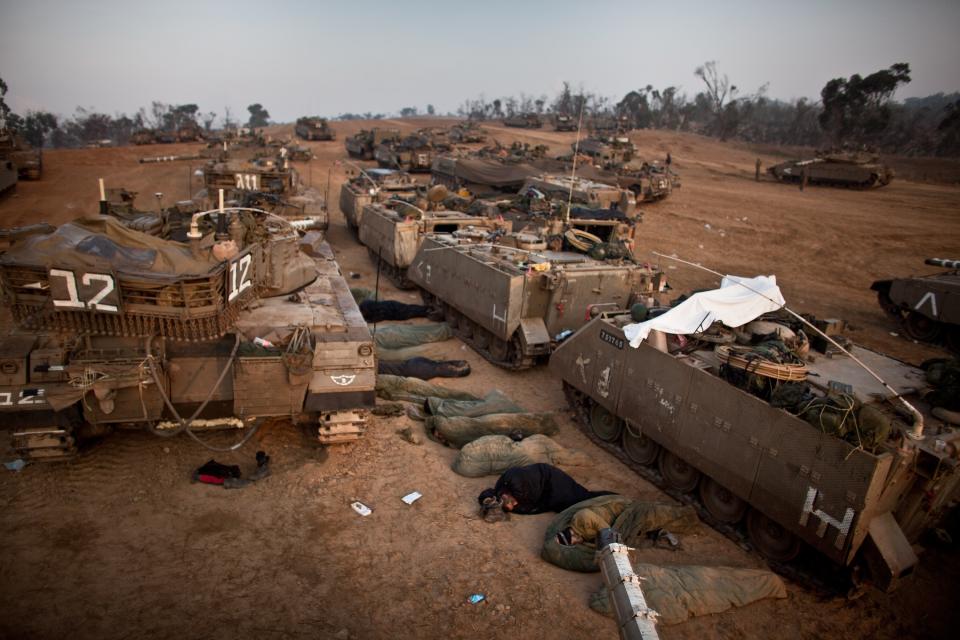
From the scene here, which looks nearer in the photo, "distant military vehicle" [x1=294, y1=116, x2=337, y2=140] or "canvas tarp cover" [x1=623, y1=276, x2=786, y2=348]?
"canvas tarp cover" [x1=623, y1=276, x2=786, y2=348]

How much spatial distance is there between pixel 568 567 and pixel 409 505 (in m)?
1.84

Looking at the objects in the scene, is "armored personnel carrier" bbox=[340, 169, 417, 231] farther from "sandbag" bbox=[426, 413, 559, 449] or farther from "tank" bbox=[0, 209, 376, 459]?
"tank" bbox=[0, 209, 376, 459]

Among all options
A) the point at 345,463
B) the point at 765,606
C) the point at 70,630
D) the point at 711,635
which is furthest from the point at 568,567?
the point at 70,630

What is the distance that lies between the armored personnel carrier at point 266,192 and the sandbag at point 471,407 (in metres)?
4.41

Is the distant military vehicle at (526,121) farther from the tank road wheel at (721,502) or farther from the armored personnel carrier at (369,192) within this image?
the tank road wheel at (721,502)

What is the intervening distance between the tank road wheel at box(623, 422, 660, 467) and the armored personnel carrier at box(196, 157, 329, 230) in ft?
21.9

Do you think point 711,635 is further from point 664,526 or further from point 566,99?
point 566,99

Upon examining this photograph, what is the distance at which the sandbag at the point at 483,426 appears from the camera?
8.10 m

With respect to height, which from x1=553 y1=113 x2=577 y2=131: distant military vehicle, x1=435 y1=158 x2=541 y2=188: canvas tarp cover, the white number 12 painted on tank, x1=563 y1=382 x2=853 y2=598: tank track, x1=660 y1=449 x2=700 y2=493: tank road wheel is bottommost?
x1=563 y1=382 x2=853 y2=598: tank track

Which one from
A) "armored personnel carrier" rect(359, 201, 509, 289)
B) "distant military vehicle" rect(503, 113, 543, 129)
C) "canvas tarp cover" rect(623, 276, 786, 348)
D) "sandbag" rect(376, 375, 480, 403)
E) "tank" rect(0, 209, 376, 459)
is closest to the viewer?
"tank" rect(0, 209, 376, 459)

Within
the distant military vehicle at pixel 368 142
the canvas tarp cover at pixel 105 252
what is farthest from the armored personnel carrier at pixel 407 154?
the canvas tarp cover at pixel 105 252

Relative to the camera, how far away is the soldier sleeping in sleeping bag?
666cm

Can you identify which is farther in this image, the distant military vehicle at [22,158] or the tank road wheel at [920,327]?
the distant military vehicle at [22,158]

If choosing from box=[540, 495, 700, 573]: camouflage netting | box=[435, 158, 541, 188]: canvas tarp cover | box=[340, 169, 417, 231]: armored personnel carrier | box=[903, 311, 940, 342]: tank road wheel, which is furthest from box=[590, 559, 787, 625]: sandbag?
box=[435, 158, 541, 188]: canvas tarp cover
